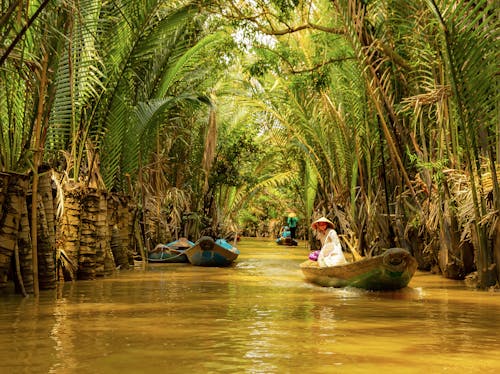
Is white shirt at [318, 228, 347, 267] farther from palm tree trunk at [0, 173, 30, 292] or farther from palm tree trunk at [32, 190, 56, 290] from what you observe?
palm tree trunk at [0, 173, 30, 292]

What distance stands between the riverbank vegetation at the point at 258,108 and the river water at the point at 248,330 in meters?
1.05

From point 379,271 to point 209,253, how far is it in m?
7.07

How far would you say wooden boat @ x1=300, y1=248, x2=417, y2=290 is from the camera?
28.9 ft

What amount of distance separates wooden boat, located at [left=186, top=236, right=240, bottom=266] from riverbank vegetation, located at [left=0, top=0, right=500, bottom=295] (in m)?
1.26

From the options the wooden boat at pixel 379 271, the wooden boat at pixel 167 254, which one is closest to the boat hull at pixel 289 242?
the wooden boat at pixel 167 254

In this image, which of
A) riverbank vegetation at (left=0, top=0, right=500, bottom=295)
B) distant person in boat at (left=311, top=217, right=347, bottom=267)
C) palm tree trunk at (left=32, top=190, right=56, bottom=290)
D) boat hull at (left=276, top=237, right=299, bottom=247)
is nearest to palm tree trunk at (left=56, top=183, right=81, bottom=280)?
riverbank vegetation at (left=0, top=0, right=500, bottom=295)

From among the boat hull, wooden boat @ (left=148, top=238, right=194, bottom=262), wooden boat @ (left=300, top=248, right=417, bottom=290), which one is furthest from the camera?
the boat hull

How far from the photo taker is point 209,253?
1556 cm

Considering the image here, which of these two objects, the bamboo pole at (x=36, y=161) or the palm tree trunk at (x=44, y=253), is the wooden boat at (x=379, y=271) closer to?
the palm tree trunk at (x=44, y=253)

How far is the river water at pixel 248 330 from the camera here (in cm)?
440

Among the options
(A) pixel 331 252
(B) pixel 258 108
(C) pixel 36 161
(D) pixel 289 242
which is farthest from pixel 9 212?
(D) pixel 289 242

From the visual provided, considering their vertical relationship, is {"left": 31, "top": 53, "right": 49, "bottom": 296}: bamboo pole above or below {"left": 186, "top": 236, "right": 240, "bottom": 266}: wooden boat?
above

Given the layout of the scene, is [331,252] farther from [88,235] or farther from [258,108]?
[258,108]

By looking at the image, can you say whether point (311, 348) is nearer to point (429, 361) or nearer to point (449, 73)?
point (429, 361)
